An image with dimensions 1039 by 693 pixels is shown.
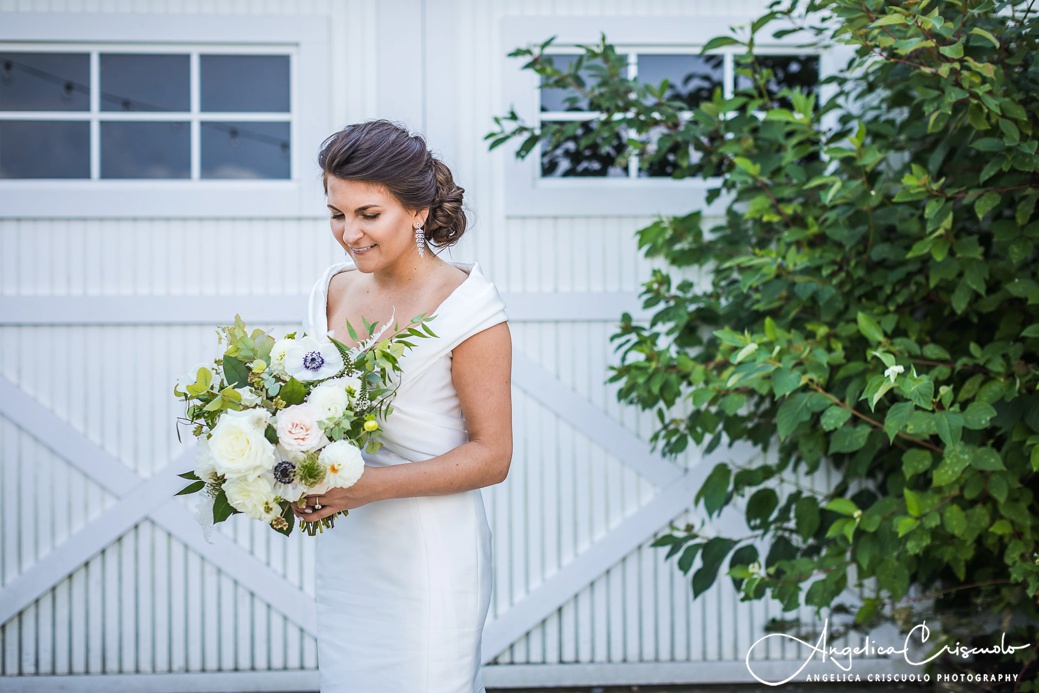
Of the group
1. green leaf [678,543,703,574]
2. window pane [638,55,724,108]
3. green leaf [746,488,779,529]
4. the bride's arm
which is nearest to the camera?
the bride's arm

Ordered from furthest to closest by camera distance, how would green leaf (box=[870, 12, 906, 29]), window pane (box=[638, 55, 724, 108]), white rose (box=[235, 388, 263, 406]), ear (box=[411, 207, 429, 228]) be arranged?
window pane (box=[638, 55, 724, 108]) → green leaf (box=[870, 12, 906, 29]) → ear (box=[411, 207, 429, 228]) → white rose (box=[235, 388, 263, 406])

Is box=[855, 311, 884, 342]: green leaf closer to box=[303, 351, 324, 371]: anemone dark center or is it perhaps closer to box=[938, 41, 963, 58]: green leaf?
box=[938, 41, 963, 58]: green leaf

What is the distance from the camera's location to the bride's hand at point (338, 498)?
5.93 ft

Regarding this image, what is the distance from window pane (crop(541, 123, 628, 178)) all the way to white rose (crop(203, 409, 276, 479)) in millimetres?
2382

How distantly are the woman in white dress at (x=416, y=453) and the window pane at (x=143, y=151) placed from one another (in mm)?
1948

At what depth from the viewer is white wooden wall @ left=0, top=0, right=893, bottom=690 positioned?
142 inches

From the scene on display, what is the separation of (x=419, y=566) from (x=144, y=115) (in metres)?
2.56

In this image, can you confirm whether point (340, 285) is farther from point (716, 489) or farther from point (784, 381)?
point (716, 489)

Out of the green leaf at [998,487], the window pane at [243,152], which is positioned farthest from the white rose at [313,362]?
the window pane at [243,152]

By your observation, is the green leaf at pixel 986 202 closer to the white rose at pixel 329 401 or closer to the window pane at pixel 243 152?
the white rose at pixel 329 401

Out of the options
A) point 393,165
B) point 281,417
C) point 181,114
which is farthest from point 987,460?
point 181,114

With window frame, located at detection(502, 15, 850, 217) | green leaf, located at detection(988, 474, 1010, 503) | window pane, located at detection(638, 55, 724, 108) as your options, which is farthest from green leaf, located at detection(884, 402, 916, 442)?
window pane, located at detection(638, 55, 724, 108)

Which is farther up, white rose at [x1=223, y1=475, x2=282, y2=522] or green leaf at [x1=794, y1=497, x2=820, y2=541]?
white rose at [x1=223, y1=475, x2=282, y2=522]

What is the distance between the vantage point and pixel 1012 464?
2.62 metres
